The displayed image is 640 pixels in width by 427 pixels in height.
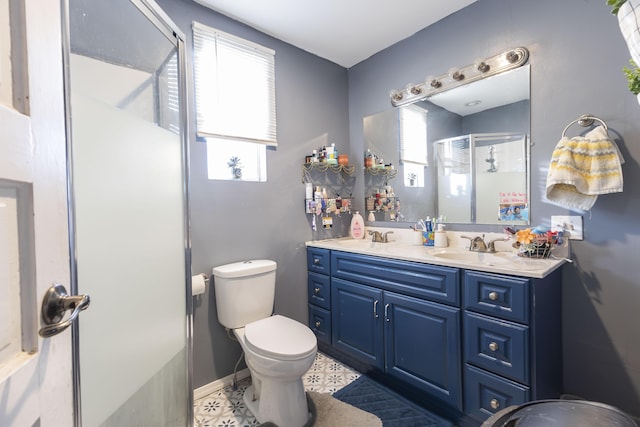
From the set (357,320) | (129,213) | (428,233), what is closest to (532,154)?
(428,233)

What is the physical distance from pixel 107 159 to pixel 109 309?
47 centimetres

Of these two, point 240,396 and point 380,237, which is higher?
point 380,237

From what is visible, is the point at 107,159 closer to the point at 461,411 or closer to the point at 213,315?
the point at 213,315

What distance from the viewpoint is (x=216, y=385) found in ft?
6.01

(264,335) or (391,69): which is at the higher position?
(391,69)

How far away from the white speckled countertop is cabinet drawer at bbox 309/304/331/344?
495 mm

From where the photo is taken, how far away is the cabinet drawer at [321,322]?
6.91 ft

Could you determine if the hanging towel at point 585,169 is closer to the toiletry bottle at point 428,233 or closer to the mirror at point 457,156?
the mirror at point 457,156

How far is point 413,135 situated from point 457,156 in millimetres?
390

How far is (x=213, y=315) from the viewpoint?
6.03 ft

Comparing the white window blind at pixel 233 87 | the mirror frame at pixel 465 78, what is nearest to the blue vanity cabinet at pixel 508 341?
the mirror frame at pixel 465 78

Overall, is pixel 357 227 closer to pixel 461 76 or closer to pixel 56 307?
pixel 461 76

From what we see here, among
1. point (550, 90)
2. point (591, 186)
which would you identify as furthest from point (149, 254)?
point (550, 90)

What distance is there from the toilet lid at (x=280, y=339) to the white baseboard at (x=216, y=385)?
58 centimetres
